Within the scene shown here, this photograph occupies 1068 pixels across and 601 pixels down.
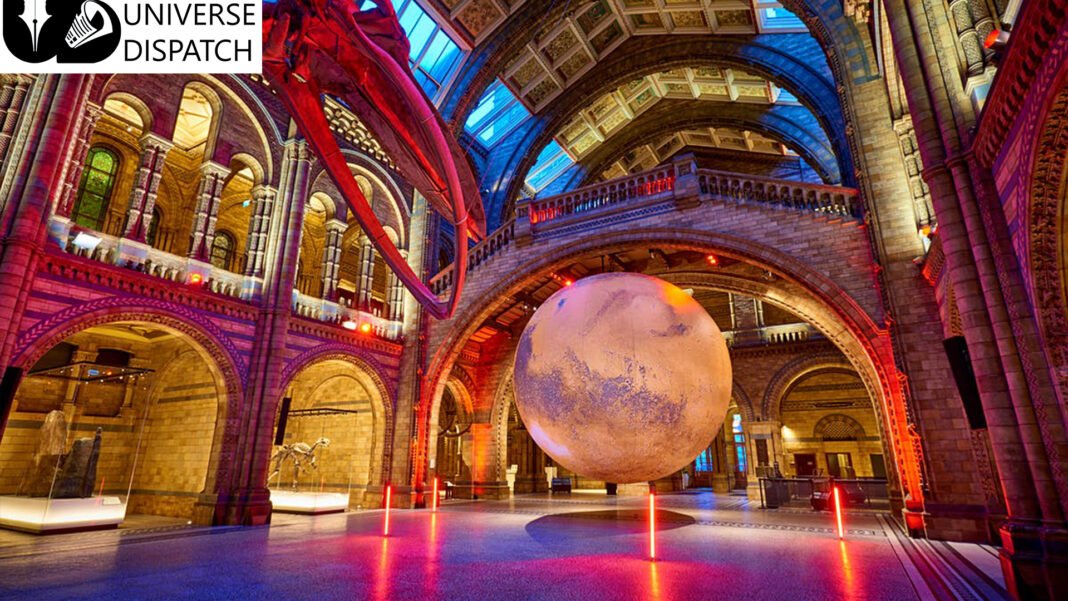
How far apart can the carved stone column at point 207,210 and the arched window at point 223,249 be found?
6.19m

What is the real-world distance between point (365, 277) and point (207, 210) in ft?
15.7

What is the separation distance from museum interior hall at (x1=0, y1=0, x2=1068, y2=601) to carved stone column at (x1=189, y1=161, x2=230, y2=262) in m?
0.09

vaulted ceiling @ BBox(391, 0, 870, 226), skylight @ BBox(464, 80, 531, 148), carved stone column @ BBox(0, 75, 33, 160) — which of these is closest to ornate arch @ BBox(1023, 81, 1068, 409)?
vaulted ceiling @ BBox(391, 0, 870, 226)

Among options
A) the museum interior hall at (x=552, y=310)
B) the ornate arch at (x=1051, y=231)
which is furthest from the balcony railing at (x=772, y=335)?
the ornate arch at (x=1051, y=231)

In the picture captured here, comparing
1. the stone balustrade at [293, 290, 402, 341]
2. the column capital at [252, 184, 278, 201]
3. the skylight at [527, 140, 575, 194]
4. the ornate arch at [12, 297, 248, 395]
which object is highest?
the skylight at [527, 140, 575, 194]

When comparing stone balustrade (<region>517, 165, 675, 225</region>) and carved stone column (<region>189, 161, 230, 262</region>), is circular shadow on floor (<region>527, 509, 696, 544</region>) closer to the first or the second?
stone balustrade (<region>517, 165, 675, 225</region>)

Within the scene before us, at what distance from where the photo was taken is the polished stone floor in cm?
432

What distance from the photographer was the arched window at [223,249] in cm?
1744

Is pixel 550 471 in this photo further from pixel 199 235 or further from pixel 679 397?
pixel 679 397

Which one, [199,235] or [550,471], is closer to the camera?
[199,235]

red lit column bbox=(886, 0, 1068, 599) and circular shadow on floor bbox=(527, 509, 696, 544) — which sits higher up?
red lit column bbox=(886, 0, 1068, 599)

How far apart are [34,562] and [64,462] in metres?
5.73

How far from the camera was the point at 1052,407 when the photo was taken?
443 cm

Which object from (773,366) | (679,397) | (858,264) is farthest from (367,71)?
(773,366)
